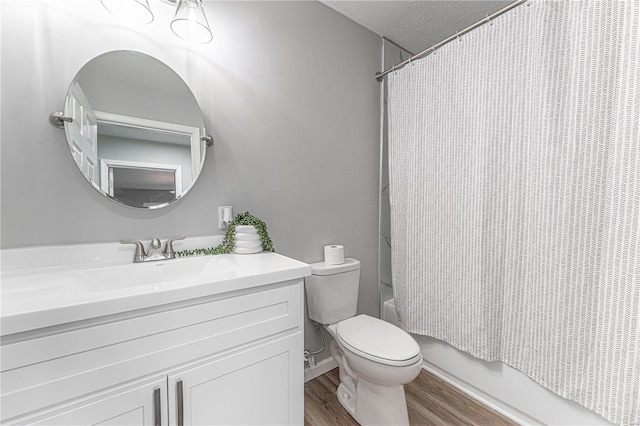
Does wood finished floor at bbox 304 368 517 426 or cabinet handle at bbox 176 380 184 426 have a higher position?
cabinet handle at bbox 176 380 184 426

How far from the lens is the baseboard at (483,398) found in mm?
1409

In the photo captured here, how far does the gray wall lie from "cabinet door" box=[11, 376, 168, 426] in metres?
0.62

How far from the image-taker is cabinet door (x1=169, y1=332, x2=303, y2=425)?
33.7 inches

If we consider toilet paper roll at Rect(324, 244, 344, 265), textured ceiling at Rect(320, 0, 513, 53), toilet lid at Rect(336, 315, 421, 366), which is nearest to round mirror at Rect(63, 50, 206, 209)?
toilet paper roll at Rect(324, 244, 344, 265)

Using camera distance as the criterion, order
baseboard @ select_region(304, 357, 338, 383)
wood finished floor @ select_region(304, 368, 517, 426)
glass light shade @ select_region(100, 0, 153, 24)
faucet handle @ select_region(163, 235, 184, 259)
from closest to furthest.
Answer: glass light shade @ select_region(100, 0, 153, 24)
faucet handle @ select_region(163, 235, 184, 259)
wood finished floor @ select_region(304, 368, 517, 426)
baseboard @ select_region(304, 357, 338, 383)

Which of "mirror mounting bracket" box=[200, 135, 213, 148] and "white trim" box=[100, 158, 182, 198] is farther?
"mirror mounting bracket" box=[200, 135, 213, 148]

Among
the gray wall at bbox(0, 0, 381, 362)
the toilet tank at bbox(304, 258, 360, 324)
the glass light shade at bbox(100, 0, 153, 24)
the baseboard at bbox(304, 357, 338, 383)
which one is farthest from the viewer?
the baseboard at bbox(304, 357, 338, 383)

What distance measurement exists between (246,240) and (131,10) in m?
1.08

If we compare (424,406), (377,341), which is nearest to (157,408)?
(377,341)

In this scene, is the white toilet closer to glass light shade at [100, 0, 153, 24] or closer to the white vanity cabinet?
the white vanity cabinet

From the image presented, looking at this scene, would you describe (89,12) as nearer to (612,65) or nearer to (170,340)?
(170,340)

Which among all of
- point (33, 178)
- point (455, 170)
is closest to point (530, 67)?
point (455, 170)

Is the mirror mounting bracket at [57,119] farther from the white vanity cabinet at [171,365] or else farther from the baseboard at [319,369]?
the baseboard at [319,369]

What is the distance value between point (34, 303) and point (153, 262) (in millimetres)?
470
